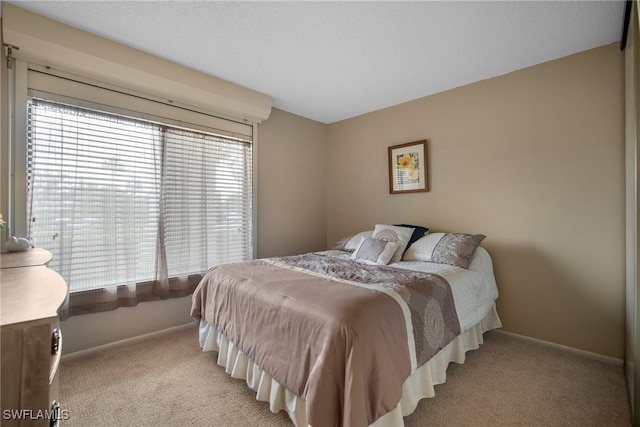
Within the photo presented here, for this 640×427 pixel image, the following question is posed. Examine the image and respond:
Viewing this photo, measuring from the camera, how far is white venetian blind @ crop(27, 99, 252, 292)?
2.14 m

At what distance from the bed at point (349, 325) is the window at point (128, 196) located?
75 centimetres

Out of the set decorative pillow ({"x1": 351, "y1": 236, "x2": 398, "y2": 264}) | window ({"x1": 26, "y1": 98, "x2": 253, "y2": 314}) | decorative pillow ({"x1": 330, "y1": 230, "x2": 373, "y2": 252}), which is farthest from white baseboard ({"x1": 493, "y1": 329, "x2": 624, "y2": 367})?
window ({"x1": 26, "y1": 98, "x2": 253, "y2": 314})

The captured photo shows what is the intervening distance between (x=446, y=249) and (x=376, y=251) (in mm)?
631

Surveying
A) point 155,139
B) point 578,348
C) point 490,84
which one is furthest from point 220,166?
point 578,348

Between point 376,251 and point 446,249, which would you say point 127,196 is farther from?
point 446,249

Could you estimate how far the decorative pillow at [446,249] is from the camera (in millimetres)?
2432

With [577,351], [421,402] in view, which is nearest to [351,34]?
[421,402]

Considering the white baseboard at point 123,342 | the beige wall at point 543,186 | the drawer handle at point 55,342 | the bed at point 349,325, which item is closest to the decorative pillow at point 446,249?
the bed at point 349,325

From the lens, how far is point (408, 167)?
11.0 ft

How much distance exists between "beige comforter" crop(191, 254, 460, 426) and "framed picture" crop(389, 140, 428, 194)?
1453mm

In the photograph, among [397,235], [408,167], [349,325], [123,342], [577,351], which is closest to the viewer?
[349,325]

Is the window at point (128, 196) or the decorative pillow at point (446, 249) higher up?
the window at point (128, 196)

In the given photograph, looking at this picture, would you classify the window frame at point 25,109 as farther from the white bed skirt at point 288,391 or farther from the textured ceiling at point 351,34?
the white bed skirt at point 288,391

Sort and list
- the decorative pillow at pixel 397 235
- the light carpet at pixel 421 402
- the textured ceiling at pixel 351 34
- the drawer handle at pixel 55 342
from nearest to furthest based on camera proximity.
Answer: the drawer handle at pixel 55 342, the light carpet at pixel 421 402, the textured ceiling at pixel 351 34, the decorative pillow at pixel 397 235
